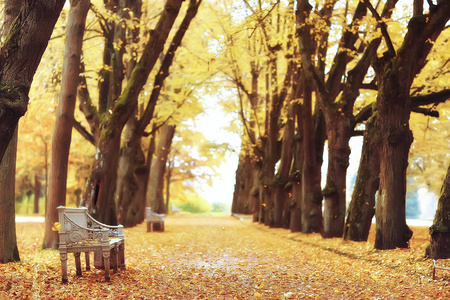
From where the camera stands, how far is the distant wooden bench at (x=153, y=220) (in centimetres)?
2262

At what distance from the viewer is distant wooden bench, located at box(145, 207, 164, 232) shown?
22.6 meters

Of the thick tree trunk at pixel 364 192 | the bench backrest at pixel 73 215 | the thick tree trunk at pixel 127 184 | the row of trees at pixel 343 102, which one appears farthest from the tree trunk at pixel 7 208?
the thick tree trunk at pixel 127 184

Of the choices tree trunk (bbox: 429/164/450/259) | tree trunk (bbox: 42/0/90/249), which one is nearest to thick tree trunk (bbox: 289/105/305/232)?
tree trunk (bbox: 42/0/90/249)

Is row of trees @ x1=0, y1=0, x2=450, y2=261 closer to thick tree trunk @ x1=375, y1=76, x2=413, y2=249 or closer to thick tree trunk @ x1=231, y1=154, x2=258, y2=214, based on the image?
thick tree trunk @ x1=375, y1=76, x2=413, y2=249

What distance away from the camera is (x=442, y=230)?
10094mm

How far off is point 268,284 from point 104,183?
8882 millimetres

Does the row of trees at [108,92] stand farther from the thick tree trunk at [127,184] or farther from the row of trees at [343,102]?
the row of trees at [343,102]

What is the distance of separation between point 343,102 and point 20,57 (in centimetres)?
1150

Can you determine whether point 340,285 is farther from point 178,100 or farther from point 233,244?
point 178,100

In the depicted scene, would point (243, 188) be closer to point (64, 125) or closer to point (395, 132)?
point (64, 125)

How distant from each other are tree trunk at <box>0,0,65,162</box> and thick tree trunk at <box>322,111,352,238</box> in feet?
37.2

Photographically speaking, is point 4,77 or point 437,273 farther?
point 437,273

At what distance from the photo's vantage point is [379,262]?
11266 millimetres

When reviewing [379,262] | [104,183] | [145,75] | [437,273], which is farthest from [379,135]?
[104,183]
